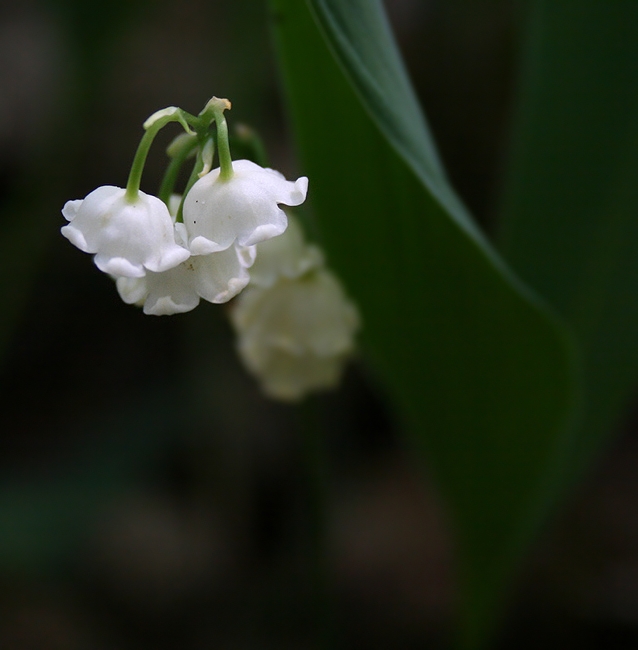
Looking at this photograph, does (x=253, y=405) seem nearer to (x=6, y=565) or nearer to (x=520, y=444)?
(x=6, y=565)

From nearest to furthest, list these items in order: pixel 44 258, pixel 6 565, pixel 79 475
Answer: pixel 6 565, pixel 79 475, pixel 44 258

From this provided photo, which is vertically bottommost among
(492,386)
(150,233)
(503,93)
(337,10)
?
(492,386)

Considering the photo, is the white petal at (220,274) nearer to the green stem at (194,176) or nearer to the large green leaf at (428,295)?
the green stem at (194,176)

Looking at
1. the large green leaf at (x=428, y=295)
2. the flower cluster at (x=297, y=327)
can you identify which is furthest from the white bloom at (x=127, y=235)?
the flower cluster at (x=297, y=327)

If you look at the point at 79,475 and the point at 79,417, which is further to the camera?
the point at 79,417

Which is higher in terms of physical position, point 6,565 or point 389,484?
point 6,565

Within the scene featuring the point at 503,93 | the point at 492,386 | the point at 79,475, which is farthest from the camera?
the point at 503,93

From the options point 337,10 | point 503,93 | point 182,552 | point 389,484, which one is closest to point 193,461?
point 182,552
